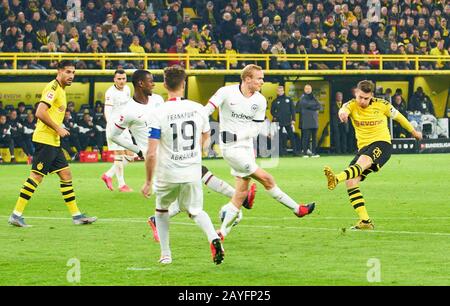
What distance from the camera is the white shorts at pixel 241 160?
14.4 meters

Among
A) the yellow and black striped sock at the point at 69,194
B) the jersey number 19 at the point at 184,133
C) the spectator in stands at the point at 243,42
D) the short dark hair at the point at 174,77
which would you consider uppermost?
the short dark hair at the point at 174,77

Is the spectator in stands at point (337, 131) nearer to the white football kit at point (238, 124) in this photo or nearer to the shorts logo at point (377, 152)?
the shorts logo at point (377, 152)

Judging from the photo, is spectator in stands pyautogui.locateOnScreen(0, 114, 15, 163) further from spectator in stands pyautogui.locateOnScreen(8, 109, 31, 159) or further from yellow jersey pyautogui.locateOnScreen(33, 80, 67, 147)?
yellow jersey pyautogui.locateOnScreen(33, 80, 67, 147)

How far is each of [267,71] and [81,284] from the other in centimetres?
2656

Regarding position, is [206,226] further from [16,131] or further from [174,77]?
[16,131]

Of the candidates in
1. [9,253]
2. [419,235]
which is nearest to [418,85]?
[419,235]

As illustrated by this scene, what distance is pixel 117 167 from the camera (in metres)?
22.1

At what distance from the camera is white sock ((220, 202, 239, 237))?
13742 millimetres

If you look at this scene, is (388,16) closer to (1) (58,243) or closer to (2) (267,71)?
(2) (267,71)

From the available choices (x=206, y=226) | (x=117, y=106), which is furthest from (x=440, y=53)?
(x=206, y=226)

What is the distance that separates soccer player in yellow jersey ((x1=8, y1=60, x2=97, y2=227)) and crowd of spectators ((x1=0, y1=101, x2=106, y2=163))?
16.8 metres

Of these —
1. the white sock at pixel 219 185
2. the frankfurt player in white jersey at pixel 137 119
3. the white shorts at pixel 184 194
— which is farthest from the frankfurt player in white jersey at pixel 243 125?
the white shorts at pixel 184 194

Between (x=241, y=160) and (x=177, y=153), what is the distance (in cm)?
291

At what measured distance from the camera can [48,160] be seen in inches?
626
